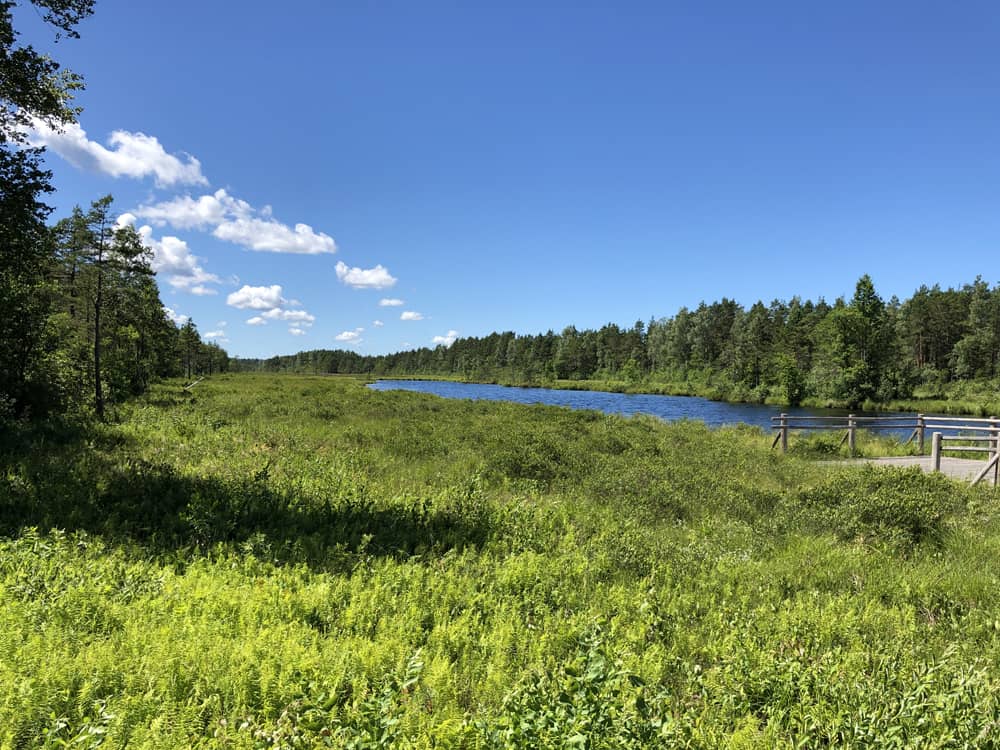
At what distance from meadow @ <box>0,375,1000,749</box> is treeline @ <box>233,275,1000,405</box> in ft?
196

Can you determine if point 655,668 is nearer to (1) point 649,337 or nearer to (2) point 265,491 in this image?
(2) point 265,491

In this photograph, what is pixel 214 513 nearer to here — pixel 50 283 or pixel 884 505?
pixel 884 505

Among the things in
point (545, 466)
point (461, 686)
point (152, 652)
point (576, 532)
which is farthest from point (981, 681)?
point (545, 466)

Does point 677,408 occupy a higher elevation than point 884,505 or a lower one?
lower

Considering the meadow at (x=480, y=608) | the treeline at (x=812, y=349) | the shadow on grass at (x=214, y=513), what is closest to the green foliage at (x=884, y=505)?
the meadow at (x=480, y=608)

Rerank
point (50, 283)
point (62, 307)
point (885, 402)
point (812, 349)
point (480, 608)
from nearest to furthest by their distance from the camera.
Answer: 1. point (480, 608)
2. point (50, 283)
3. point (62, 307)
4. point (885, 402)
5. point (812, 349)

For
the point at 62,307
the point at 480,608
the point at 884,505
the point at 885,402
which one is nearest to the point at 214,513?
the point at 480,608

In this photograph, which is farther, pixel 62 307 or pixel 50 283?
pixel 62 307

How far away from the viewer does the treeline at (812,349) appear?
6069cm

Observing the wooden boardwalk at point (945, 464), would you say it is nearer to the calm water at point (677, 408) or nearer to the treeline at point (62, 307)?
the calm water at point (677, 408)

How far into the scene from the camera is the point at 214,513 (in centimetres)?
797

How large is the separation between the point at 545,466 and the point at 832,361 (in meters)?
65.7

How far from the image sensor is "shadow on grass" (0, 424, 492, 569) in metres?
6.98

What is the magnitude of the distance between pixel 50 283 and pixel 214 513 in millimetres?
22923
